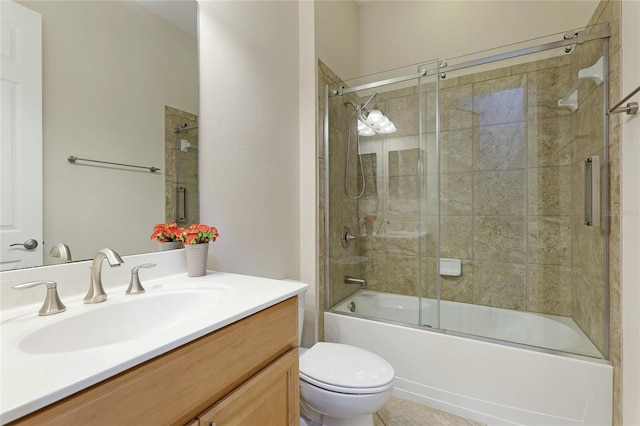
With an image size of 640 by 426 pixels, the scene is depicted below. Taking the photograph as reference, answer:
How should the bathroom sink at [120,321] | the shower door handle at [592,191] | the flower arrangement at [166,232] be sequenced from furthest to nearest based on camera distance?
the shower door handle at [592,191]
the flower arrangement at [166,232]
the bathroom sink at [120,321]

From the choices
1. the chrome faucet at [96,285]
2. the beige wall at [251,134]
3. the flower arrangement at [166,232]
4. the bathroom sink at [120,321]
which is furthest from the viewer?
the beige wall at [251,134]

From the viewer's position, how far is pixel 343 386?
1.19 m

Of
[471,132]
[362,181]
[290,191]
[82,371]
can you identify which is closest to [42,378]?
[82,371]

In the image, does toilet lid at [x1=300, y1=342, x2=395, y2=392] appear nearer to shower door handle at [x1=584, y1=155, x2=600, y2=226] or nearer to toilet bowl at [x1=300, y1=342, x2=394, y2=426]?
toilet bowl at [x1=300, y1=342, x2=394, y2=426]

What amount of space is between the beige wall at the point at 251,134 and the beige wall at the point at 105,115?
0.18 m

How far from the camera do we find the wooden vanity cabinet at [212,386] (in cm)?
48

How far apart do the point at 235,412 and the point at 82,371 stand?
0.41 metres

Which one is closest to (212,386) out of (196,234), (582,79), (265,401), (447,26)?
(265,401)

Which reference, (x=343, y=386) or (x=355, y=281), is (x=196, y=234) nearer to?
(x=343, y=386)

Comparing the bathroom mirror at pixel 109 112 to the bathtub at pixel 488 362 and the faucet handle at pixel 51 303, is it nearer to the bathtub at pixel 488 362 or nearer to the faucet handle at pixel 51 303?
the faucet handle at pixel 51 303

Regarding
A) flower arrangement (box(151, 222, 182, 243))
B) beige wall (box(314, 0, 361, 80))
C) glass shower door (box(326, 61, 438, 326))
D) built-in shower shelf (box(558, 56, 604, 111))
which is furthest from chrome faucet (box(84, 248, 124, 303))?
built-in shower shelf (box(558, 56, 604, 111))

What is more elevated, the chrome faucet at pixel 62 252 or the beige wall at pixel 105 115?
the beige wall at pixel 105 115

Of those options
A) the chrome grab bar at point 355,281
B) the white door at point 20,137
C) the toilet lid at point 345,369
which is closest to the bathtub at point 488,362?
the chrome grab bar at point 355,281

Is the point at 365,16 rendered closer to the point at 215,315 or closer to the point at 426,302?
the point at 426,302
